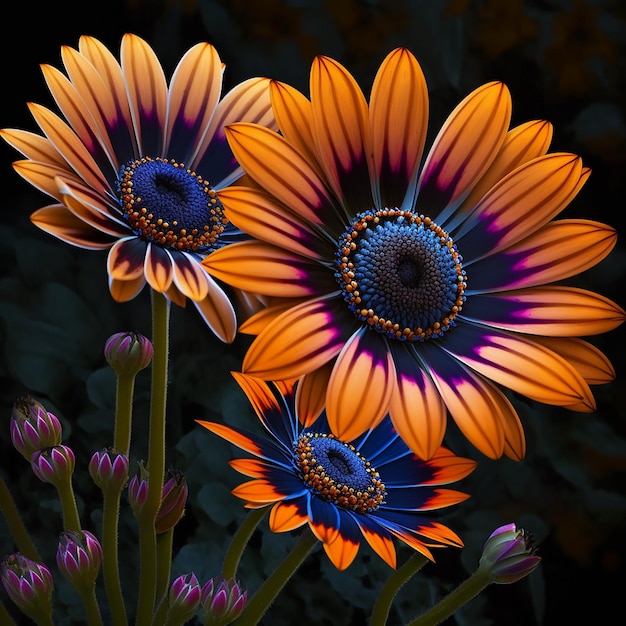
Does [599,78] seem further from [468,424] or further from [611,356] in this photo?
[468,424]

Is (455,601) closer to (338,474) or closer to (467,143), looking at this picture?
(338,474)

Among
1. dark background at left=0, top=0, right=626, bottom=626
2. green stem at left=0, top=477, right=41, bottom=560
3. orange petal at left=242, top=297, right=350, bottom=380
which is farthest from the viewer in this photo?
dark background at left=0, top=0, right=626, bottom=626

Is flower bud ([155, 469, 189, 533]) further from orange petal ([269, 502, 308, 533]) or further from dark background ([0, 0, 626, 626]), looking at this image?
dark background ([0, 0, 626, 626])

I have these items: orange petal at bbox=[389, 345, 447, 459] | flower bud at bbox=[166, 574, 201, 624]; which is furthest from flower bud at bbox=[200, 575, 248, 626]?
orange petal at bbox=[389, 345, 447, 459]

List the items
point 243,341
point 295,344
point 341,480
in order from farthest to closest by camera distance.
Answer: point 243,341 → point 341,480 → point 295,344

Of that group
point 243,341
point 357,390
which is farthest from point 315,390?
point 243,341
